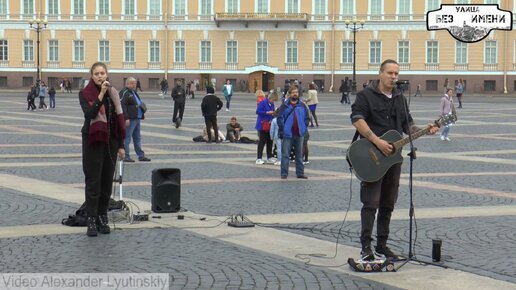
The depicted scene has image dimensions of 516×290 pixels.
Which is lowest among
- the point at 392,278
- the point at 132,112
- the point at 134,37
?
the point at 392,278

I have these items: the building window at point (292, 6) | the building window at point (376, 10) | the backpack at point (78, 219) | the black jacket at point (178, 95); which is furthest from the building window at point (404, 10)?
the backpack at point (78, 219)

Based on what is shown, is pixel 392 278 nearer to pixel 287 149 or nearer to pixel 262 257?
pixel 262 257

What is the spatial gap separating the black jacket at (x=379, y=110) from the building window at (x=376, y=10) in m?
63.3

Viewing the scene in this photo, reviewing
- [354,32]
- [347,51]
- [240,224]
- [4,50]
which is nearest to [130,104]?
[240,224]

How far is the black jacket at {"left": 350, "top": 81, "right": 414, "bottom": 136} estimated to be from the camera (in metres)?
8.10

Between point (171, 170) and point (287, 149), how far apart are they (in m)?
5.08

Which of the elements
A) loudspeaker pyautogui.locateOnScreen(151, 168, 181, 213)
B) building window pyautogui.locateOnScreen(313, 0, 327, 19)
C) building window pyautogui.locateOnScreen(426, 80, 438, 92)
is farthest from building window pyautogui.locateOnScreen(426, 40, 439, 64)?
loudspeaker pyautogui.locateOnScreen(151, 168, 181, 213)

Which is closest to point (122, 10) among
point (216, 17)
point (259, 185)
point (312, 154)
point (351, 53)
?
point (216, 17)

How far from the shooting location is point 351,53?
7025 cm

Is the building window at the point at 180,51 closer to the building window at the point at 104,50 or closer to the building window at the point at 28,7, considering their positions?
the building window at the point at 104,50

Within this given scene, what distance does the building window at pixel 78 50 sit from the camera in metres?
72.8

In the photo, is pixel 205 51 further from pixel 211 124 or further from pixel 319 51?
pixel 211 124

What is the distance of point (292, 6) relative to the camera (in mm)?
71125

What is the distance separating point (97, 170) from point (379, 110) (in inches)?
134
